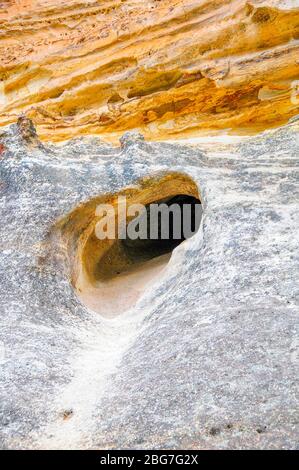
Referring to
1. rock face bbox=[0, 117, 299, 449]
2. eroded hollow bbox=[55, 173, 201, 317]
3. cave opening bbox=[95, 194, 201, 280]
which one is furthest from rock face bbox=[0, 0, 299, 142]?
rock face bbox=[0, 117, 299, 449]

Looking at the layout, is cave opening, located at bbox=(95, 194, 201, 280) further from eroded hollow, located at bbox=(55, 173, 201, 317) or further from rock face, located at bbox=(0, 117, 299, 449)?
rock face, located at bbox=(0, 117, 299, 449)

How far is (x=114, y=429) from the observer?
164 inches

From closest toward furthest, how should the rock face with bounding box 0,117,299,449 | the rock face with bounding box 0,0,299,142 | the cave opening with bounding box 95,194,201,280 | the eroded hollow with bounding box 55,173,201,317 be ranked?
the rock face with bounding box 0,117,299,449 < the eroded hollow with bounding box 55,173,201,317 < the cave opening with bounding box 95,194,201,280 < the rock face with bounding box 0,0,299,142

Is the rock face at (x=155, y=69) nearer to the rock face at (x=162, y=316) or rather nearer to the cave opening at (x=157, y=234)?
the cave opening at (x=157, y=234)

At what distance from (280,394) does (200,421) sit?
70 centimetres

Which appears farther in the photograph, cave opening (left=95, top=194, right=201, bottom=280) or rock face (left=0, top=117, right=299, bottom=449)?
cave opening (left=95, top=194, right=201, bottom=280)

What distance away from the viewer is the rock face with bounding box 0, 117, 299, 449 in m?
4.06

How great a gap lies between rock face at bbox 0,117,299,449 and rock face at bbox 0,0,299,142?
2922mm

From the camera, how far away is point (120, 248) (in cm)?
1171

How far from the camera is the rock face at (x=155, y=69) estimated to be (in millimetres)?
12508

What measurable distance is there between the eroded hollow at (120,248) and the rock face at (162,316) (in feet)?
0.94

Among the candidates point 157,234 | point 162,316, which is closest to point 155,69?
point 157,234

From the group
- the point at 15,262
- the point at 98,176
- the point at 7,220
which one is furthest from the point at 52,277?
the point at 98,176

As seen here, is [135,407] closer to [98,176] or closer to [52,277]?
[52,277]
